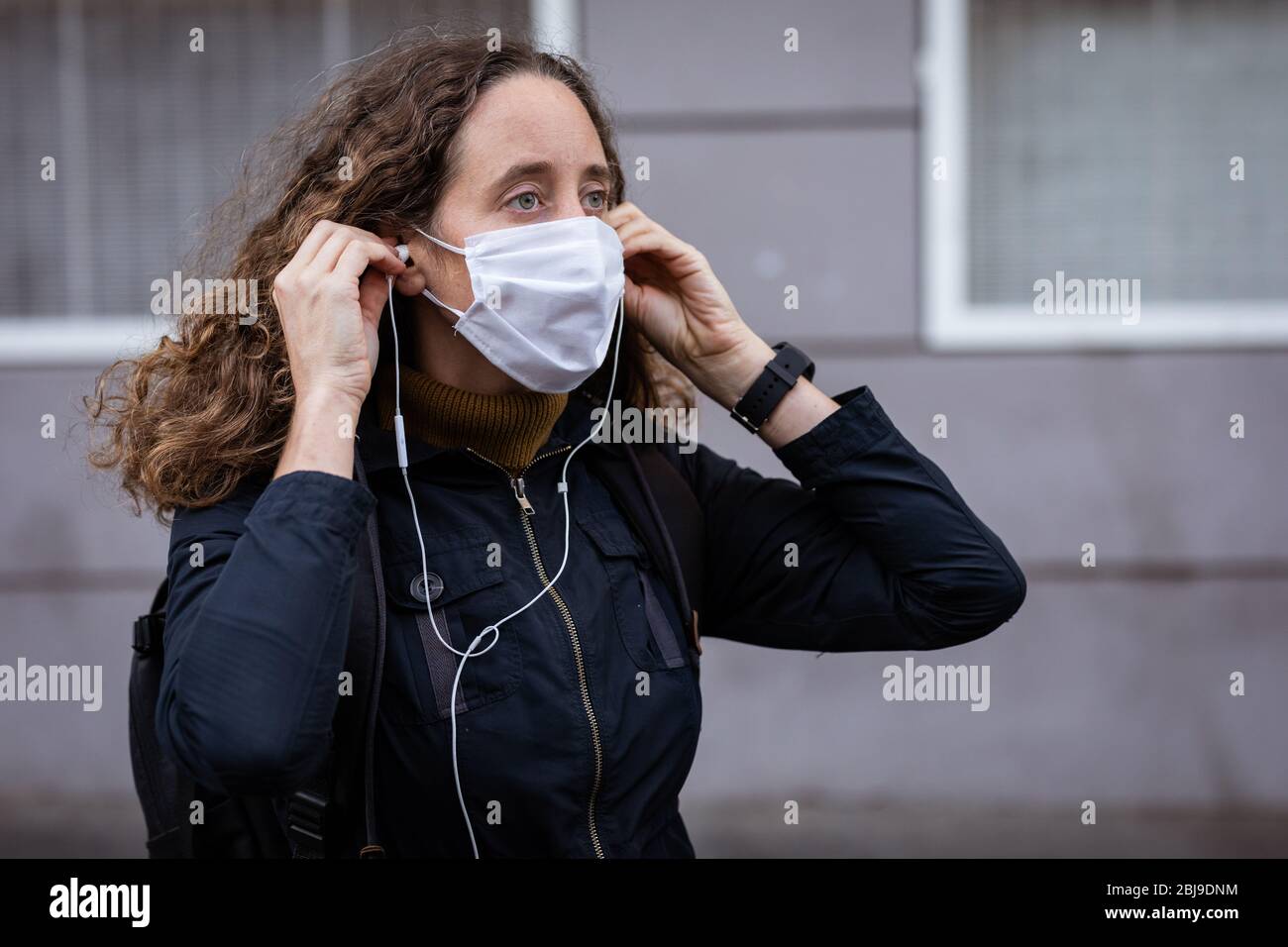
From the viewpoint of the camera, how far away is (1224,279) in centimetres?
452

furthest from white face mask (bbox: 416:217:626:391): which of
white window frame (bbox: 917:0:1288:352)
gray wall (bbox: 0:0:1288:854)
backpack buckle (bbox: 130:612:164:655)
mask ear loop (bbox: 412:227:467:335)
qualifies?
white window frame (bbox: 917:0:1288:352)

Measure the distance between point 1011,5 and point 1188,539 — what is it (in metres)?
2.15

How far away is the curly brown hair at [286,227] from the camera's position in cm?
172

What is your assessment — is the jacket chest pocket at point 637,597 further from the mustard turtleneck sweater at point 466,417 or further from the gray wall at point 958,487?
the gray wall at point 958,487

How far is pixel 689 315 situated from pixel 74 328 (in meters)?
3.44

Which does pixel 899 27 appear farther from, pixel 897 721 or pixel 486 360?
pixel 486 360

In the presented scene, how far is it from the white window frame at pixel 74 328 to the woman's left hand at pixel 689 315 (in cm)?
287

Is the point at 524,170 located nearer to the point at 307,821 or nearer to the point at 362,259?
the point at 362,259

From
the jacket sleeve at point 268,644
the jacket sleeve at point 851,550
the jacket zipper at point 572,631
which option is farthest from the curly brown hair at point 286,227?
the jacket sleeve at point 851,550

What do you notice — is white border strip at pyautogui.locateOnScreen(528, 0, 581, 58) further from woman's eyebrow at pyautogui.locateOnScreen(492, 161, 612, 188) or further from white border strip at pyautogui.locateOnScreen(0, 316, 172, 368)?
woman's eyebrow at pyautogui.locateOnScreen(492, 161, 612, 188)
